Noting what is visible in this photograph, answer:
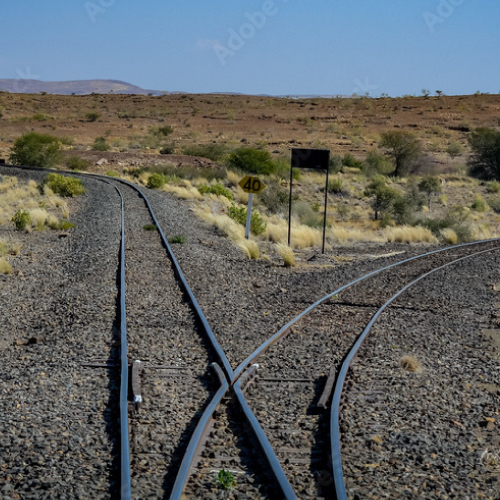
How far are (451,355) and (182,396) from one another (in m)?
4.21

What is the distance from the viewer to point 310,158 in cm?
2159

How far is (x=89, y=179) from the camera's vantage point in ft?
133

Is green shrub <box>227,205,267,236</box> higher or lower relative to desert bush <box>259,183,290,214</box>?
lower

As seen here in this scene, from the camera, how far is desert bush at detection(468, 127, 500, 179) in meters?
53.7

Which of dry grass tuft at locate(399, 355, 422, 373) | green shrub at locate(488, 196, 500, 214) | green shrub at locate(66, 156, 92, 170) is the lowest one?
dry grass tuft at locate(399, 355, 422, 373)

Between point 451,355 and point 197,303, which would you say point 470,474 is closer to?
point 451,355

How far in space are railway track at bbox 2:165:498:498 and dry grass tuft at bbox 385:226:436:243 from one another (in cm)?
1374

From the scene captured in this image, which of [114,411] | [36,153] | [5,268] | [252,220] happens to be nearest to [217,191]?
[252,220]

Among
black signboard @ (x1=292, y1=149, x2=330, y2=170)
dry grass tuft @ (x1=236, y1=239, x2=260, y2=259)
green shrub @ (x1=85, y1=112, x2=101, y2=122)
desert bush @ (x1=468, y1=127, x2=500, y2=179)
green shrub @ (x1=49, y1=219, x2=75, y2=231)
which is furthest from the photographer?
green shrub @ (x1=85, y1=112, x2=101, y2=122)

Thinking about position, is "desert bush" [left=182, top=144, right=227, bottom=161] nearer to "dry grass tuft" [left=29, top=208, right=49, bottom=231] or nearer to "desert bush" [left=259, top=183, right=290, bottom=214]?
"desert bush" [left=259, top=183, right=290, bottom=214]

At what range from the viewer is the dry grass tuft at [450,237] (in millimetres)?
26938

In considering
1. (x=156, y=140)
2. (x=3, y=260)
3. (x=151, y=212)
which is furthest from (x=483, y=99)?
(x=3, y=260)

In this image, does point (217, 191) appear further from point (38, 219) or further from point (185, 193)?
point (38, 219)

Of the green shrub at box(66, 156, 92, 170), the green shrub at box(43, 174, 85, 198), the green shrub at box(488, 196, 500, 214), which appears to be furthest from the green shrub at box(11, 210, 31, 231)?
the green shrub at box(66, 156, 92, 170)
